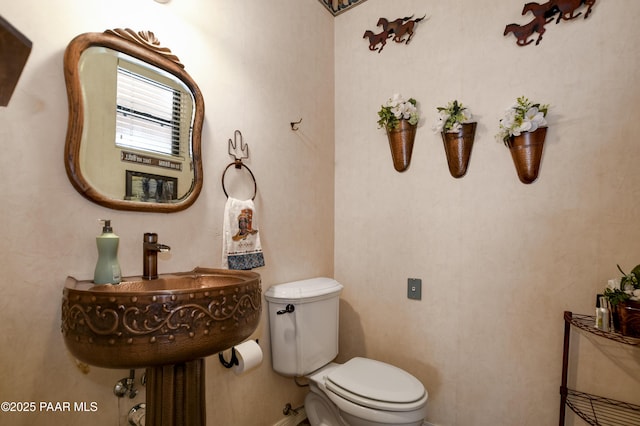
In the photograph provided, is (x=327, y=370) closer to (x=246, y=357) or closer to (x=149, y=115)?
(x=246, y=357)

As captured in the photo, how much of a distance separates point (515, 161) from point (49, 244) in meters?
1.89

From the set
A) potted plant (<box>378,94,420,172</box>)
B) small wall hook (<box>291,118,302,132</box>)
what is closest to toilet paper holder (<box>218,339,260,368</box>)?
small wall hook (<box>291,118,302,132</box>)

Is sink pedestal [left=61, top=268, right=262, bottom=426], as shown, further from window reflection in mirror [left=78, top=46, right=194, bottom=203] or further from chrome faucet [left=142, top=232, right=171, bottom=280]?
window reflection in mirror [left=78, top=46, right=194, bottom=203]

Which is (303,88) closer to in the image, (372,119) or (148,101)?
(372,119)

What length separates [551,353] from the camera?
140 cm

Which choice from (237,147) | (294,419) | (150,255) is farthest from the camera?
(294,419)

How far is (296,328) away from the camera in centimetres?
152

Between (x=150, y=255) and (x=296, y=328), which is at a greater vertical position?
(x=150, y=255)

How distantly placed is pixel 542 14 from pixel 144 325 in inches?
81.2

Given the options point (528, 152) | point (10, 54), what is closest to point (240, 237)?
point (10, 54)

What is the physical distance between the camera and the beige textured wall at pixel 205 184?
85cm

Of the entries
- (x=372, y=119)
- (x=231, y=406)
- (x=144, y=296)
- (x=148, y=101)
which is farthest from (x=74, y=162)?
(x=372, y=119)

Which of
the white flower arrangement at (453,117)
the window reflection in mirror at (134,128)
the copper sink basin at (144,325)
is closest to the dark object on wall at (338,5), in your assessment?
the white flower arrangement at (453,117)

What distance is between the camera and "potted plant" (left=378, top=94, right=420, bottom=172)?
1.77m
